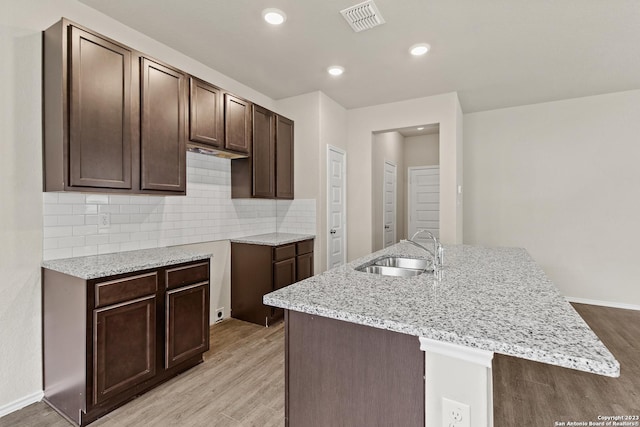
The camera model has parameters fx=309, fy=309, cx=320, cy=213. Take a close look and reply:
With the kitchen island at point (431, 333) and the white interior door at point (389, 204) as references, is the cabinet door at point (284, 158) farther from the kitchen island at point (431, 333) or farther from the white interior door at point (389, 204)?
the kitchen island at point (431, 333)

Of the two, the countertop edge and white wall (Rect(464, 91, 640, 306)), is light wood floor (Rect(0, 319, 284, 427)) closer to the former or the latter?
the countertop edge

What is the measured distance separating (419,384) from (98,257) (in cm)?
233

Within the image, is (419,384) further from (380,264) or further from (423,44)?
(423,44)

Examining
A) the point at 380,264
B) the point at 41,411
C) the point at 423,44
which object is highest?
the point at 423,44

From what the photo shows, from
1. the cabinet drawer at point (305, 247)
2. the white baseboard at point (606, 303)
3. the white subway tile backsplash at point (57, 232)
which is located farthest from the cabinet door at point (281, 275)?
the white baseboard at point (606, 303)

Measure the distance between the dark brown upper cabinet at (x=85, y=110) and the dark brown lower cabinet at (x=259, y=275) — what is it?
1.52 meters

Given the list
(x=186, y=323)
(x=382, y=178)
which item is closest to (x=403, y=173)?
(x=382, y=178)

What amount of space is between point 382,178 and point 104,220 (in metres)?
4.12

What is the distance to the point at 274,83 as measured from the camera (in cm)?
374

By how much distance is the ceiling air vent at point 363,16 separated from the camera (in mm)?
2299

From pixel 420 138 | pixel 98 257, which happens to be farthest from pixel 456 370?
pixel 420 138

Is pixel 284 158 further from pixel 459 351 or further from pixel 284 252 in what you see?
pixel 459 351

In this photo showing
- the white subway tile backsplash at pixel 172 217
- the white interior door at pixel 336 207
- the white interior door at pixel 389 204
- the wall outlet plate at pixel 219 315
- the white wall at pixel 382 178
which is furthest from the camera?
the white interior door at pixel 389 204

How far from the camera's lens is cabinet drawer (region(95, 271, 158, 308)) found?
1836 millimetres
